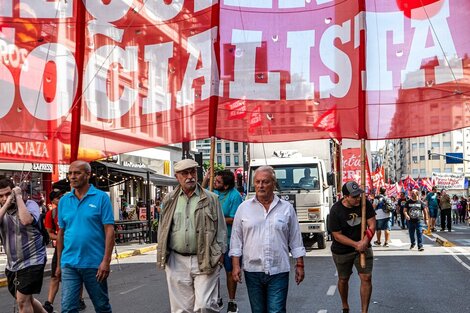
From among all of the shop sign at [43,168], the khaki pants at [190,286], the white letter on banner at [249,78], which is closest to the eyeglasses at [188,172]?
the khaki pants at [190,286]

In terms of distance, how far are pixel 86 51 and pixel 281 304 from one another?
13.6 ft

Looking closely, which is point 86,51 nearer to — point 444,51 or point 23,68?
point 23,68

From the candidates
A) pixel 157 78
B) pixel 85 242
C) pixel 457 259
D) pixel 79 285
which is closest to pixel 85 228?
pixel 85 242

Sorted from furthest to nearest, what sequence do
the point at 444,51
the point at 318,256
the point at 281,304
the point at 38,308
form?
1. the point at 318,256
2. the point at 444,51
3. the point at 38,308
4. the point at 281,304

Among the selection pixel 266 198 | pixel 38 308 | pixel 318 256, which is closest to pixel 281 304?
pixel 266 198

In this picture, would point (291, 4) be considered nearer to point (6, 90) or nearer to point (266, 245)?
point (6, 90)

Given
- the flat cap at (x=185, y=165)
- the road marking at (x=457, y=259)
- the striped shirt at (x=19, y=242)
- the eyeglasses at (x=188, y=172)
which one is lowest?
the road marking at (x=457, y=259)

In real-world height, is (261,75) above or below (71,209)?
above

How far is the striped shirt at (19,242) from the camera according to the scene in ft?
23.9

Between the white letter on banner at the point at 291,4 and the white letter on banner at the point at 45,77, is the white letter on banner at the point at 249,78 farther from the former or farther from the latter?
A: the white letter on banner at the point at 45,77

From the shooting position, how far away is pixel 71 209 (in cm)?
661

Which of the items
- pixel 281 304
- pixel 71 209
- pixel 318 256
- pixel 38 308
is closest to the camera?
pixel 281 304

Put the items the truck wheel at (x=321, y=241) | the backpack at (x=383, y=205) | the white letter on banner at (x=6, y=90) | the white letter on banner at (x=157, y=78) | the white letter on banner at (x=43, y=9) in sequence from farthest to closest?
the truck wheel at (x=321, y=241) → the backpack at (x=383, y=205) → the white letter on banner at (x=157, y=78) → the white letter on banner at (x=43, y=9) → the white letter on banner at (x=6, y=90)

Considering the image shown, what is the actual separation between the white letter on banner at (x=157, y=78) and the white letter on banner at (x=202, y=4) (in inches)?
21.5
